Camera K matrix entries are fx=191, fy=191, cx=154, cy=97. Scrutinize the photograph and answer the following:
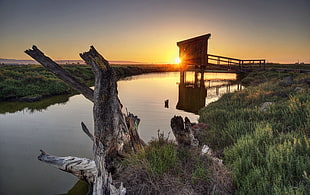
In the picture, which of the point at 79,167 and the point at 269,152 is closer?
the point at 269,152

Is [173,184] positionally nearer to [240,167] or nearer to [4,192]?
[240,167]

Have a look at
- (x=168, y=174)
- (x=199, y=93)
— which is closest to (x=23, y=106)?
(x=168, y=174)

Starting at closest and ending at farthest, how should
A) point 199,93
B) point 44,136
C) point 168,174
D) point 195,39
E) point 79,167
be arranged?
1. point 168,174
2. point 79,167
3. point 44,136
4. point 199,93
5. point 195,39

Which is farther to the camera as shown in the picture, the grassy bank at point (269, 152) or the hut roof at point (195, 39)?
the hut roof at point (195, 39)

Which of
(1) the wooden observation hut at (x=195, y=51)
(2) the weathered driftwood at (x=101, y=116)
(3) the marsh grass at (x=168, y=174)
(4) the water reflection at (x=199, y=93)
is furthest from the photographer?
(1) the wooden observation hut at (x=195, y=51)

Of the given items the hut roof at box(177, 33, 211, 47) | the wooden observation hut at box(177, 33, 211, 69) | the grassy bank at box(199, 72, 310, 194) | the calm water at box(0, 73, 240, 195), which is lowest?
the calm water at box(0, 73, 240, 195)

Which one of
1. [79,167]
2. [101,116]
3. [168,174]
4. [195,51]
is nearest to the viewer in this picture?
[168,174]

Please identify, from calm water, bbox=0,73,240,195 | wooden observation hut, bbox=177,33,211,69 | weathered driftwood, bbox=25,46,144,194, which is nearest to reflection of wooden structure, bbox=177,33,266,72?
wooden observation hut, bbox=177,33,211,69

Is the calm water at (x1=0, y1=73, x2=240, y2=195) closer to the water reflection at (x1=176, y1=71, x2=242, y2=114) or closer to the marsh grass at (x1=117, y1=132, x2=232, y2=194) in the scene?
the water reflection at (x1=176, y1=71, x2=242, y2=114)

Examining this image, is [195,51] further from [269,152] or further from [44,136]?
[269,152]

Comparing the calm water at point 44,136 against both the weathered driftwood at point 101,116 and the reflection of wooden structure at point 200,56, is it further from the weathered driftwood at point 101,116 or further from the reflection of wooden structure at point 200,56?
the reflection of wooden structure at point 200,56

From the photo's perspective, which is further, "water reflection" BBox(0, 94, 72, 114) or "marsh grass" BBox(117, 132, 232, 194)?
"water reflection" BBox(0, 94, 72, 114)

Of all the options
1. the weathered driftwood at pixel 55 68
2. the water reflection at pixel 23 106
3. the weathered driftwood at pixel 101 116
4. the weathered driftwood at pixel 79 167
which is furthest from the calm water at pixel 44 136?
the weathered driftwood at pixel 55 68

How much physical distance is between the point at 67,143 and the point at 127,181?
5829mm
